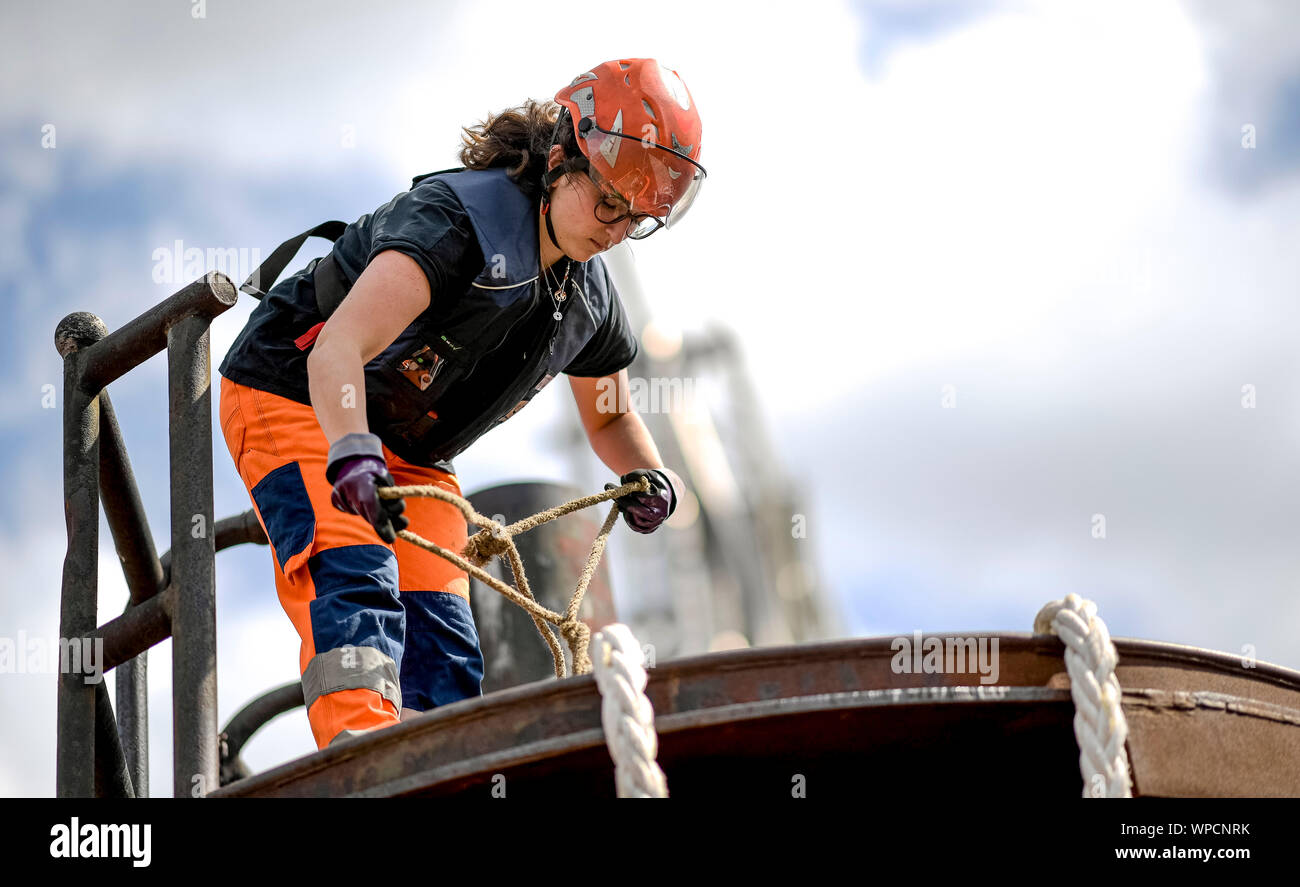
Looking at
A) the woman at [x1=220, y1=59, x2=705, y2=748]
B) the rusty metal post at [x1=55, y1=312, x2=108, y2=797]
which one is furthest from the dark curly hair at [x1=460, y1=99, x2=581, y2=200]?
the rusty metal post at [x1=55, y1=312, x2=108, y2=797]

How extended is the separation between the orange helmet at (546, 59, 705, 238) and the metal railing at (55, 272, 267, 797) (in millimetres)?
762

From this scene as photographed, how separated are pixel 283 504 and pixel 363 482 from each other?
61cm

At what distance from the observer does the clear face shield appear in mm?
2695

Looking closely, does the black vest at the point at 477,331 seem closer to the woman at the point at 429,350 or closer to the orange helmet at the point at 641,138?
the woman at the point at 429,350

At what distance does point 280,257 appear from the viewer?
3.06 m

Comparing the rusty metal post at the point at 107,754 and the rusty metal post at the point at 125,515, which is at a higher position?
the rusty metal post at the point at 125,515

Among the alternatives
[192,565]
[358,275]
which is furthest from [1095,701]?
Result: [358,275]

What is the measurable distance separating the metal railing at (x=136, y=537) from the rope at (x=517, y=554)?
1.25 ft

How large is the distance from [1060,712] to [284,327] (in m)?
1.84

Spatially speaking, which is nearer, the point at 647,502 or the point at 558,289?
the point at 558,289

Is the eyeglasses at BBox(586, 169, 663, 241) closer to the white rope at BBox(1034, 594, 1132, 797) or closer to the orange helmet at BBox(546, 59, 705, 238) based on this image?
the orange helmet at BBox(546, 59, 705, 238)

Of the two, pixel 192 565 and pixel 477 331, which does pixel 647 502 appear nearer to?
pixel 477 331

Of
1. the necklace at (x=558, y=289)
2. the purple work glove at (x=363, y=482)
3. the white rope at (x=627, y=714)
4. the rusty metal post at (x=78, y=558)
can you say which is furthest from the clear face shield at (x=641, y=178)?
the white rope at (x=627, y=714)

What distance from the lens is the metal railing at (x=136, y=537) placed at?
7.53 feet
